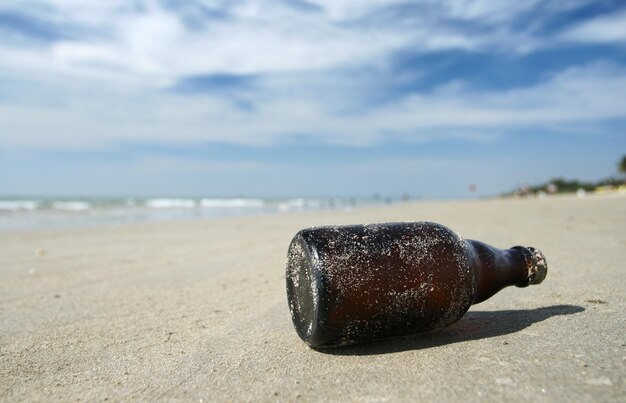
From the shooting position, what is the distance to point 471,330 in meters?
2.58

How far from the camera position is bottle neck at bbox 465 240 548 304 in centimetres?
236

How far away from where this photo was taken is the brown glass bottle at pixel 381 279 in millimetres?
2086

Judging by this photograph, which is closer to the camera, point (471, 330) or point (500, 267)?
point (500, 267)

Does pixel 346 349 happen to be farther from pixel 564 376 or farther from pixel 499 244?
pixel 499 244

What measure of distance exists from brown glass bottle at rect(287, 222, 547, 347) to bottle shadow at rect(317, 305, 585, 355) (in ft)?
0.35

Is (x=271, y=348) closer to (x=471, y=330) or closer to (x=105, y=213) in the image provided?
(x=471, y=330)

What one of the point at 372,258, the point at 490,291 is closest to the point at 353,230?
the point at 372,258

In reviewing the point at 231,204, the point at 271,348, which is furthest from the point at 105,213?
the point at 271,348

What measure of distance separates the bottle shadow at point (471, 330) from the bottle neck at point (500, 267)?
211 mm

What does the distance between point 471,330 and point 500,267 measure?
40cm

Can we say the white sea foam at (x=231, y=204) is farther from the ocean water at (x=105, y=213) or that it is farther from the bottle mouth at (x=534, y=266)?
the bottle mouth at (x=534, y=266)

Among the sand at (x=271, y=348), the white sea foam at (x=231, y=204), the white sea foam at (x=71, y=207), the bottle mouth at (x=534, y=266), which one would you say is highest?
the white sea foam at (x=71, y=207)

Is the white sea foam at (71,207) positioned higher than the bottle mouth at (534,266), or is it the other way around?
the white sea foam at (71,207)

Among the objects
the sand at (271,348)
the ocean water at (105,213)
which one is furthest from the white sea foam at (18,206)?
the sand at (271,348)
